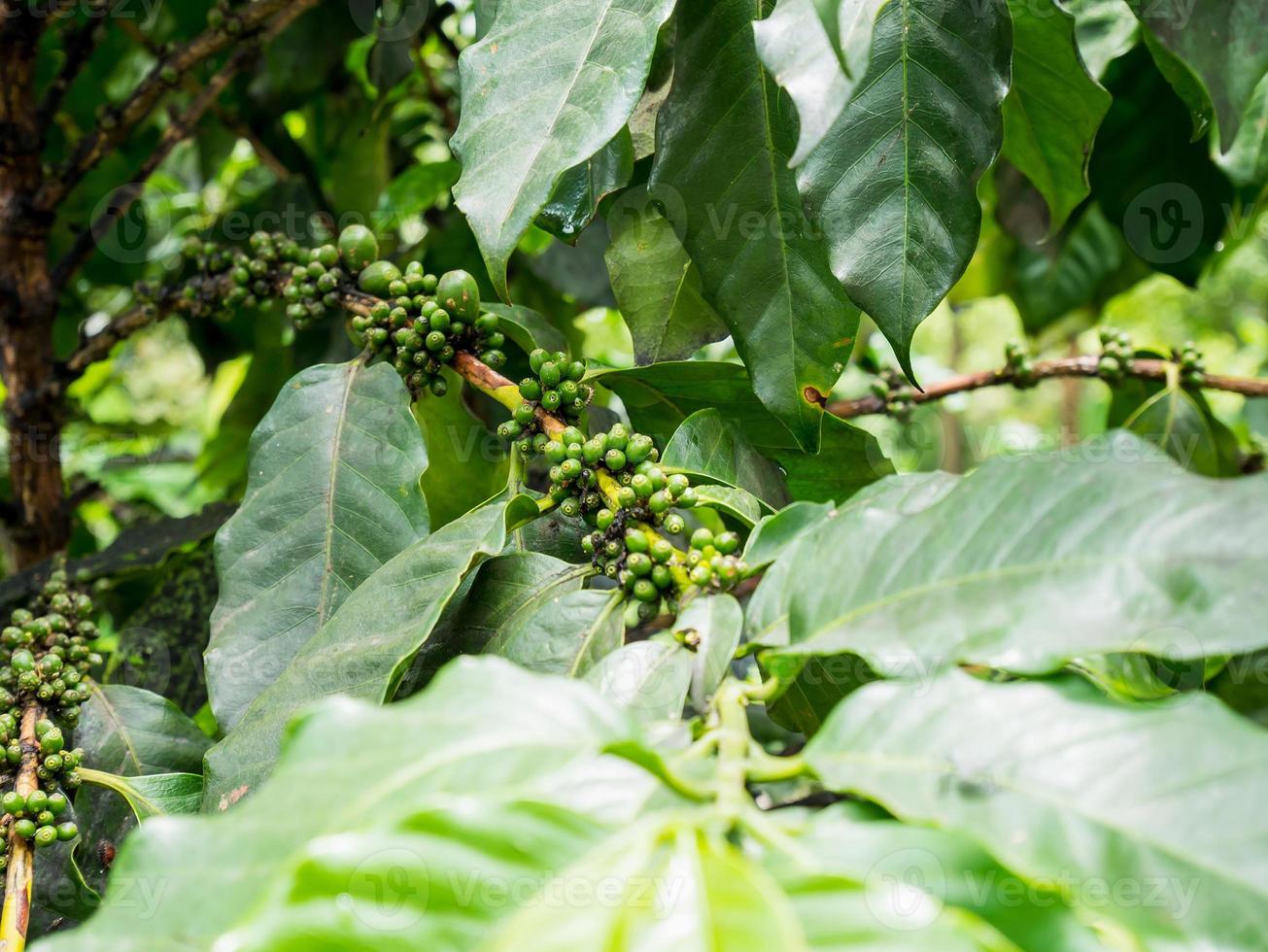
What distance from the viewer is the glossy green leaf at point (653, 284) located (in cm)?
100

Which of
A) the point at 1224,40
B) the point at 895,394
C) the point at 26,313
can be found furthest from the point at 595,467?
the point at 26,313

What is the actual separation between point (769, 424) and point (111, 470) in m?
1.70

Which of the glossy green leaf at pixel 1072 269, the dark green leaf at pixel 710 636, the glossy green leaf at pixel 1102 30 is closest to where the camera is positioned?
the dark green leaf at pixel 710 636

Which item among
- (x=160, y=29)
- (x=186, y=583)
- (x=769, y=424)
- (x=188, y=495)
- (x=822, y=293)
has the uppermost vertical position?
(x=160, y=29)

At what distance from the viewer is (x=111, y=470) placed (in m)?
2.14

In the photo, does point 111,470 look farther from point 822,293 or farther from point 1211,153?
point 1211,153

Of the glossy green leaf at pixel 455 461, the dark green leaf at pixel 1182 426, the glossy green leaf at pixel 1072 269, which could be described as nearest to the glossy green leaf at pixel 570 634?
the glossy green leaf at pixel 455 461

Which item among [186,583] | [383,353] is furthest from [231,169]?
[383,353]

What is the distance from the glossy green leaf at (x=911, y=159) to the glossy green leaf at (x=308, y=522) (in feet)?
1.31

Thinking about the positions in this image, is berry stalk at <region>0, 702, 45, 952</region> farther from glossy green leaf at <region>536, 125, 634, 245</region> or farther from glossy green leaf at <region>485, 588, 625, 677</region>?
glossy green leaf at <region>536, 125, 634, 245</region>

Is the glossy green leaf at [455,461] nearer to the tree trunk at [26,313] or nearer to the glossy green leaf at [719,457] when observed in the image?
the glossy green leaf at [719,457]

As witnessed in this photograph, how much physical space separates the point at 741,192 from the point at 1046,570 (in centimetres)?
48

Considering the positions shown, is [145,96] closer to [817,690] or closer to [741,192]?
[741,192]

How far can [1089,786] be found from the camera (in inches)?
16.5
